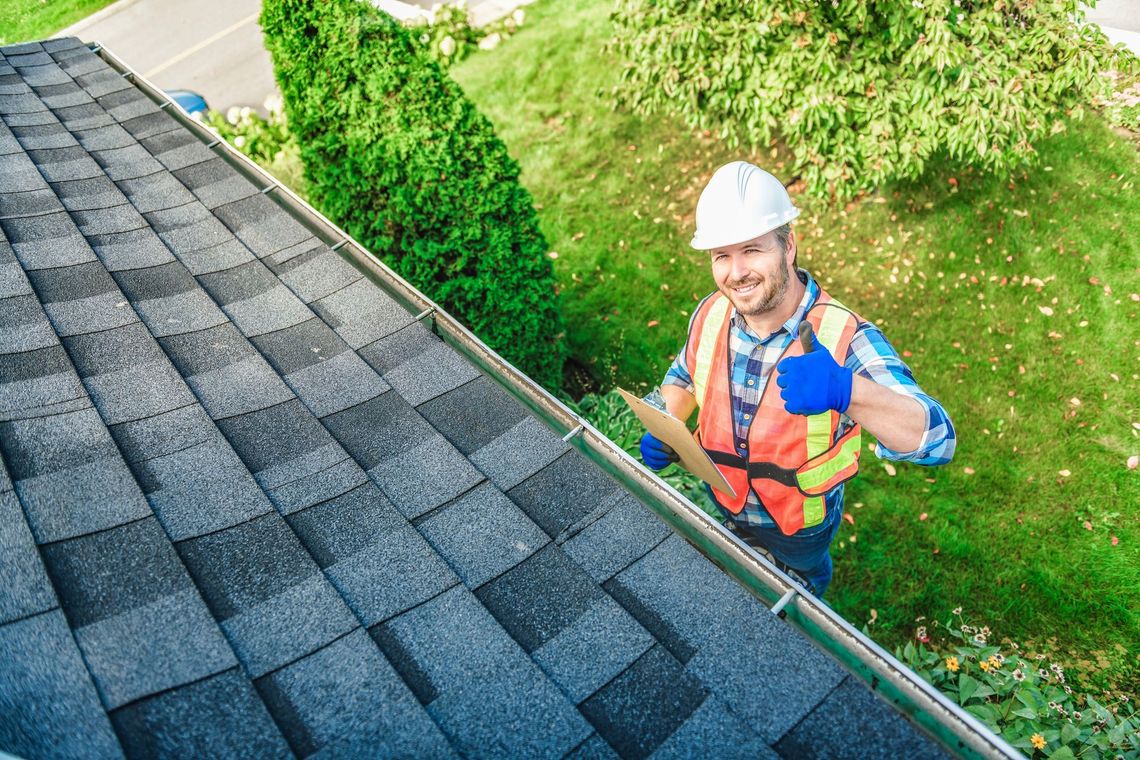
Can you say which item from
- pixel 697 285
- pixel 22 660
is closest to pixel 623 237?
pixel 697 285

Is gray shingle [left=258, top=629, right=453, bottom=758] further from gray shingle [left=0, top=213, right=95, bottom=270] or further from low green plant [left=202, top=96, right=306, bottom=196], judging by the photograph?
low green plant [left=202, top=96, right=306, bottom=196]

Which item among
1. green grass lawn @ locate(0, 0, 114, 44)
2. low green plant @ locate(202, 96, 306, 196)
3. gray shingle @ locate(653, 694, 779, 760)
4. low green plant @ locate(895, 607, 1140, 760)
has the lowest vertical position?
green grass lawn @ locate(0, 0, 114, 44)

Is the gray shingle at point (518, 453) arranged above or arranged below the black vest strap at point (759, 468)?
above

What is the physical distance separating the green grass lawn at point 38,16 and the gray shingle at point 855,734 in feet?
77.3

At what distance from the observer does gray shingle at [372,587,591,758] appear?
205 cm

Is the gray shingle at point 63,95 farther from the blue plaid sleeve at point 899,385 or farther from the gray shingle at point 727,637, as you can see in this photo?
the blue plaid sleeve at point 899,385

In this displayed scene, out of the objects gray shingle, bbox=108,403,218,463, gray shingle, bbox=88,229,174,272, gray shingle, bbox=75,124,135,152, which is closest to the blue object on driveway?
gray shingle, bbox=75,124,135,152

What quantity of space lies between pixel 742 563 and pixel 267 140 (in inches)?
456

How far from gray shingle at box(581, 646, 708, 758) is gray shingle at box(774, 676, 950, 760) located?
28 centimetres

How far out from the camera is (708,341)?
11.9 ft

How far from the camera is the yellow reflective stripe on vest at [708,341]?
359cm

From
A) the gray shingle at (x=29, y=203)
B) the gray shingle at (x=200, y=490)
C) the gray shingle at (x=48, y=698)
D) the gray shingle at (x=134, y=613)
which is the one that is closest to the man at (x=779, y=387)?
the gray shingle at (x=200, y=490)

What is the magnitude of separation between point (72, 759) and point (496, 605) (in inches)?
46.0

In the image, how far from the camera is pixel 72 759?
5.76 feet
